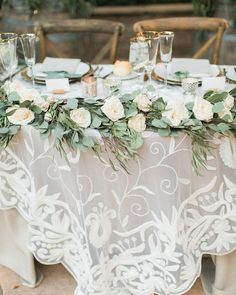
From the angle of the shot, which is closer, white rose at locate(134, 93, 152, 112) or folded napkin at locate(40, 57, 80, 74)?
white rose at locate(134, 93, 152, 112)

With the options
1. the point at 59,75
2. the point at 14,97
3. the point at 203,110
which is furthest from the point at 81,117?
the point at 59,75

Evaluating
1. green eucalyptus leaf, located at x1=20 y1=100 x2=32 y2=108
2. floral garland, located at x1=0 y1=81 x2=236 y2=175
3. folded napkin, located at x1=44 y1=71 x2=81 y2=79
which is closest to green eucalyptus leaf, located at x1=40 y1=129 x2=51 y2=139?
floral garland, located at x1=0 y1=81 x2=236 y2=175

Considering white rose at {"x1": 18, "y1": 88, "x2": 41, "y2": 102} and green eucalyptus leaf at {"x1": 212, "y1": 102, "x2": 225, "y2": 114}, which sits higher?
green eucalyptus leaf at {"x1": 212, "y1": 102, "x2": 225, "y2": 114}

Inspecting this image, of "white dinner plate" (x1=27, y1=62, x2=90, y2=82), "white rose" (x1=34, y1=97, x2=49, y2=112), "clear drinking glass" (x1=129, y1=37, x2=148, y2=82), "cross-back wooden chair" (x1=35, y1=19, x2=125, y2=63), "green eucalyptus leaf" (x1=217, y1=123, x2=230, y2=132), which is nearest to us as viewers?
"green eucalyptus leaf" (x1=217, y1=123, x2=230, y2=132)

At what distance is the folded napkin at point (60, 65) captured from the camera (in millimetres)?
1841

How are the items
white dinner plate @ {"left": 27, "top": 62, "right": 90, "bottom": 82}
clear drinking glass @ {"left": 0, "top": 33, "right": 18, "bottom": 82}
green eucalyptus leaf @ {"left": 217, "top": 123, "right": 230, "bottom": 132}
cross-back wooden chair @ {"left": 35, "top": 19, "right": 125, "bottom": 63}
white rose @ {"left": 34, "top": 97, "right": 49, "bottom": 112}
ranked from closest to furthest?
1. green eucalyptus leaf @ {"left": 217, "top": 123, "right": 230, "bottom": 132}
2. white rose @ {"left": 34, "top": 97, "right": 49, "bottom": 112}
3. clear drinking glass @ {"left": 0, "top": 33, "right": 18, "bottom": 82}
4. white dinner plate @ {"left": 27, "top": 62, "right": 90, "bottom": 82}
5. cross-back wooden chair @ {"left": 35, "top": 19, "right": 125, "bottom": 63}

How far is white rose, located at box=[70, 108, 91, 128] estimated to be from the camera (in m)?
1.34

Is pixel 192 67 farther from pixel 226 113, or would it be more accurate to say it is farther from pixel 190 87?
pixel 226 113

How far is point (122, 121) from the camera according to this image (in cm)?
134

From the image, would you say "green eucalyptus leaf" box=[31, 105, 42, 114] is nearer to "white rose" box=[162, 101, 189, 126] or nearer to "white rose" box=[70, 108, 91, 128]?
"white rose" box=[70, 108, 91, 128]


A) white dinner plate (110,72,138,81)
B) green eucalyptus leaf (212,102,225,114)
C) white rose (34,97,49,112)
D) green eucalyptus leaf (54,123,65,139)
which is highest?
green eucalyptus leaf (212,102,225,114)

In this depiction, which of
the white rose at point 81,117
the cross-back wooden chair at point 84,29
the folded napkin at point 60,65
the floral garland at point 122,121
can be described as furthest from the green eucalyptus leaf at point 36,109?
the cross-back wooden chair at point 84,29

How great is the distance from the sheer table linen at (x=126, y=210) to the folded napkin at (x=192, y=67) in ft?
1.69

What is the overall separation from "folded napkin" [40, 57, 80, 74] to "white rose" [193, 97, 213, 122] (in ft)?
2.18
